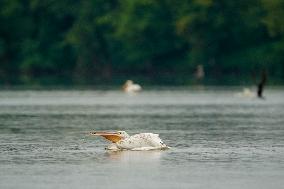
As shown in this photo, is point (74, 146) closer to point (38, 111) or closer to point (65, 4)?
point (38, 111)

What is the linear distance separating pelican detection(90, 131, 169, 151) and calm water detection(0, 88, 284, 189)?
1.48 ft

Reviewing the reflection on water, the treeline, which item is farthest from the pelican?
the treeline

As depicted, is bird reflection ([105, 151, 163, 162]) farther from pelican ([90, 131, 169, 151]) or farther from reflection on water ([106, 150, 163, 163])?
pelican ([90, 131, 169, 151])

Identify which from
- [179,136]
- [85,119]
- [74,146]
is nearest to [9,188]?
[74,146]

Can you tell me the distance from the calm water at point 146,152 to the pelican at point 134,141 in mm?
450

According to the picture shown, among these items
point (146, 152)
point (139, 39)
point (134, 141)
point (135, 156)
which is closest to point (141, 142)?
point (134, 141)

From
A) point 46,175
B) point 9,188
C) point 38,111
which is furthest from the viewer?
point 38,111

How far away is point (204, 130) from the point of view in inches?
1759

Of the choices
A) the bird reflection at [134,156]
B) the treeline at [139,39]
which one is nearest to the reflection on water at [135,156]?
the bird reflection at [134,156]

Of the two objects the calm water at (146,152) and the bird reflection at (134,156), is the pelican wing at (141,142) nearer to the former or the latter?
the bird reflection at (134,156)

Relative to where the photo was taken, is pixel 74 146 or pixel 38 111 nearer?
pixel 74 146

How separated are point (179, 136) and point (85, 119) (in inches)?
435

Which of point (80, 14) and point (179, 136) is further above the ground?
point (80, 14)

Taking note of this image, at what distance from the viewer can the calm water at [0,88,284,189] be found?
2909cm
